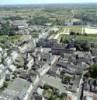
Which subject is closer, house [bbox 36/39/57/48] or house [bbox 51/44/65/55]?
house [bbox 51/44/65/55]

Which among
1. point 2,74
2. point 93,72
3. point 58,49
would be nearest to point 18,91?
point 2,74

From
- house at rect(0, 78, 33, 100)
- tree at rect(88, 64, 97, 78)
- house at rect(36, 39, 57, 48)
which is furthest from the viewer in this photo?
house at rect(36, 39, 57, 48)

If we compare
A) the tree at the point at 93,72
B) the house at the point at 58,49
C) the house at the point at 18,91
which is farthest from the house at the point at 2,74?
the house at the point at 58,49

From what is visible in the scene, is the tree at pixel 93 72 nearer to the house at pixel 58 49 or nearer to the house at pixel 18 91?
the house at pixel 18 91

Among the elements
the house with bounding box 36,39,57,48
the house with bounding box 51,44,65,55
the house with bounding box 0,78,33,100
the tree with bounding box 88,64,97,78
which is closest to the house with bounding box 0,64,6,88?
the house with bounding box 0,78,33,100

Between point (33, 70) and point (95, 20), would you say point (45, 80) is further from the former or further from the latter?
point (95, 20)

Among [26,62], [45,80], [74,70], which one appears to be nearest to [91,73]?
[74,70]

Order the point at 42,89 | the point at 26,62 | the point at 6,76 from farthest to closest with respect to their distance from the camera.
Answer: the point at 26,62 < the point at 6,76 < the point at 42,89

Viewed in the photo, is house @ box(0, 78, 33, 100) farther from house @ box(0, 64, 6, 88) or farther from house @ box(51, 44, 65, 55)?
house @ box(51, 44, 65, 55)
